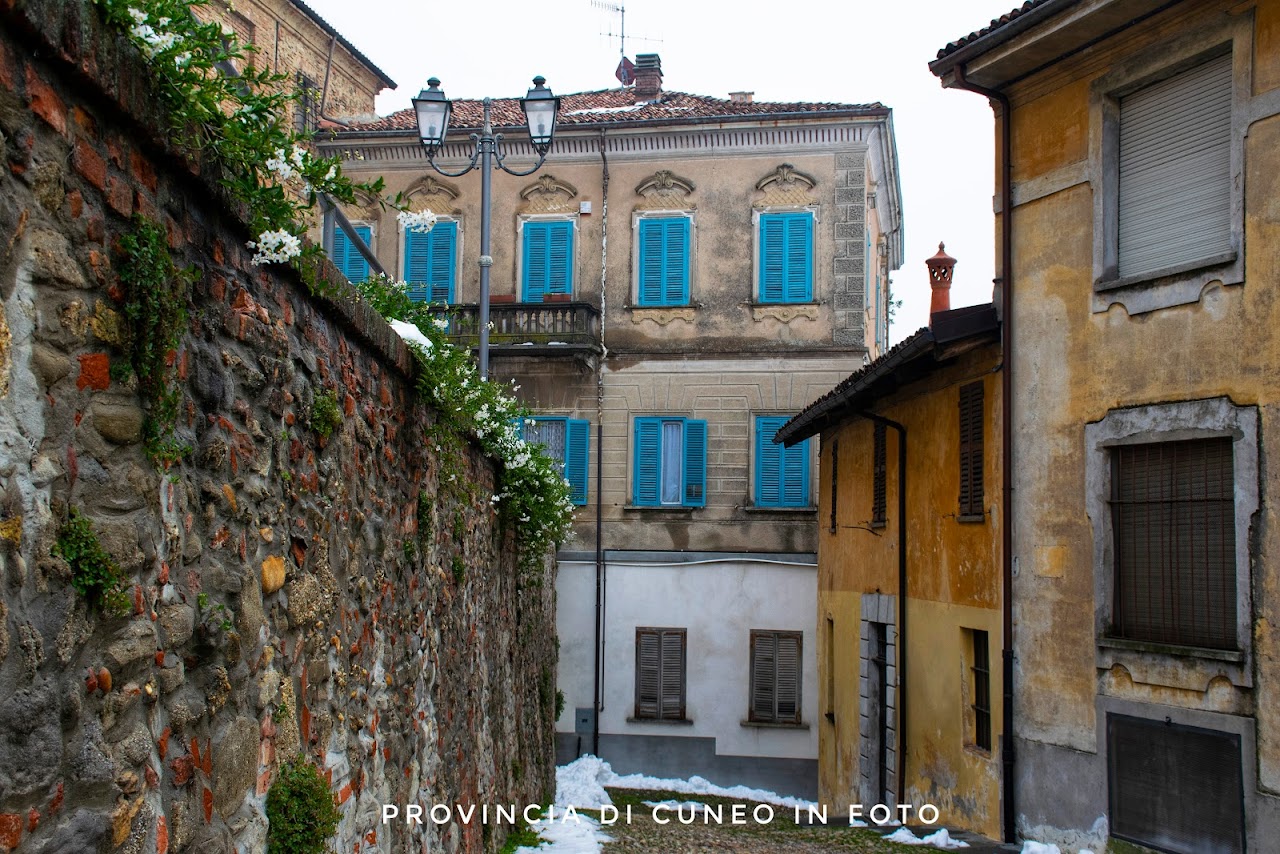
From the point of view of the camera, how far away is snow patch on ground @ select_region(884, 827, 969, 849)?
34.8ft

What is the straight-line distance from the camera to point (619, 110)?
73.3ft

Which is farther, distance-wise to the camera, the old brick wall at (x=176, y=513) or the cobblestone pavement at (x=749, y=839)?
the cobblestone pavement at (x=749, y=839)

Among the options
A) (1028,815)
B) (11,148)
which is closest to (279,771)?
(11,148)

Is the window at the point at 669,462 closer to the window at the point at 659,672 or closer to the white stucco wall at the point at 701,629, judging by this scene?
the white stucco wall at the point at 701,629

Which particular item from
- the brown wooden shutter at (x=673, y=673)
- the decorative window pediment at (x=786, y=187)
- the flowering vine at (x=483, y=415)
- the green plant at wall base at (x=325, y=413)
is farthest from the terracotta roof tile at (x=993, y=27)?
the brown wooden shutter at (x=673, y=673)

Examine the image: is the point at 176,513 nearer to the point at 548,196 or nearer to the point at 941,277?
the point at 941,277

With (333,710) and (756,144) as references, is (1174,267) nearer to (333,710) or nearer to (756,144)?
(333,710)

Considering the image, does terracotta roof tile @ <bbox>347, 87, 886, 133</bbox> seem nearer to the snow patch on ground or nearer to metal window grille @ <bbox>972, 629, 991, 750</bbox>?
metal window grille @ <bbox>972, 629, 991, 750</bbox>

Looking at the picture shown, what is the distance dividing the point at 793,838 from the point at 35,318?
34.7 feet

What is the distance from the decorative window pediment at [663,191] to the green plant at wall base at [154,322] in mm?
17926

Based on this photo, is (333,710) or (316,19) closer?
(333,710)

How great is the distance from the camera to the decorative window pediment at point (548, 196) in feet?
70.7

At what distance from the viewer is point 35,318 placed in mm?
2805

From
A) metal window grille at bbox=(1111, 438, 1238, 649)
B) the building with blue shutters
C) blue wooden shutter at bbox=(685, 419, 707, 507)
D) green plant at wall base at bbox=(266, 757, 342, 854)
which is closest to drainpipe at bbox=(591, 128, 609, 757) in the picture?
the building with blue shutters
